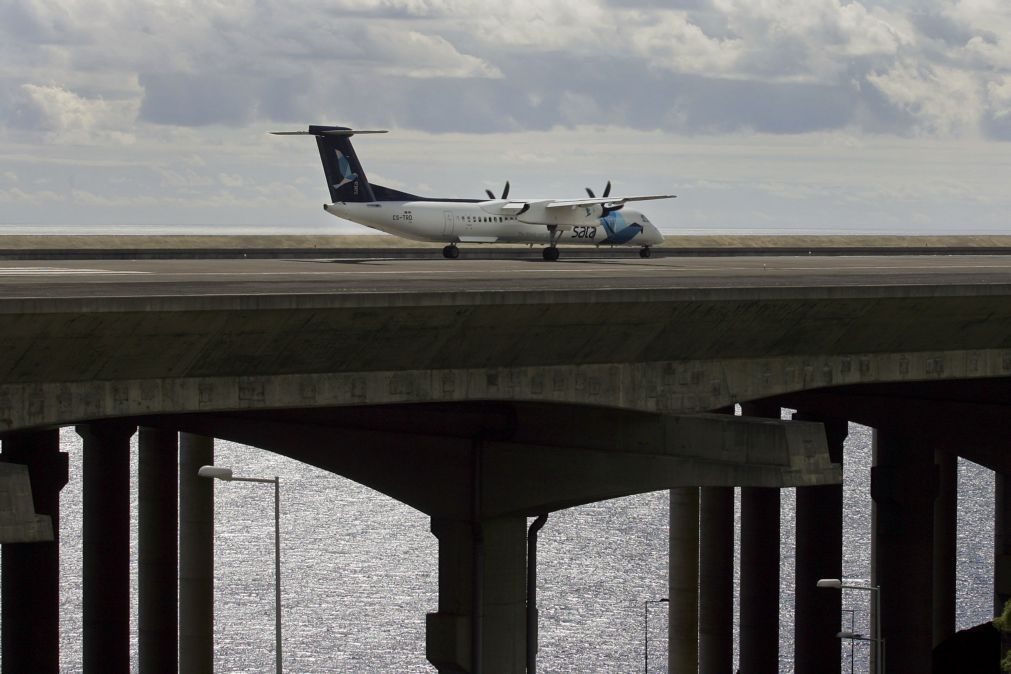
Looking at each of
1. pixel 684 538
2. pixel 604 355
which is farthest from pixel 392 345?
pixel 684 538

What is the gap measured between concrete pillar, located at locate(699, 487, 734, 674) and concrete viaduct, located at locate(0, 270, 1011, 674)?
19.6 ft

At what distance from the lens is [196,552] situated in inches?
1615

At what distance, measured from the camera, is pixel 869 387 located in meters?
38.9

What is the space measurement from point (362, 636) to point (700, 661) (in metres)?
32.4

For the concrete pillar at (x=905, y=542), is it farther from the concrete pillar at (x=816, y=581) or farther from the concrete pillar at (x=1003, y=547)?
the concrete pillar at (x=1003, y=547)

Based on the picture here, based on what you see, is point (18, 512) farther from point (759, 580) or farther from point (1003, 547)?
point (1003, 547)

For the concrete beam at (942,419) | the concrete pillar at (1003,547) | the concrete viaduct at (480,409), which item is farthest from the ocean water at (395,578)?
the concrete beam at (942,419)

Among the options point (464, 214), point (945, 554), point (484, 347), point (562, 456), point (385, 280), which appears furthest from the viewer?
point (464, 214)

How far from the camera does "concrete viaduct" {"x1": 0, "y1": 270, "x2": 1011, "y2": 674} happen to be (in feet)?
72.7

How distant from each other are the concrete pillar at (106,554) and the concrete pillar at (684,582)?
13905 millimetres

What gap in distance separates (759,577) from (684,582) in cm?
202

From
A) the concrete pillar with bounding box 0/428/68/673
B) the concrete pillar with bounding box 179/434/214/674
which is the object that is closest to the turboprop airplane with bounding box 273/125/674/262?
the concrete pillar with bounding box 179/434/214/674

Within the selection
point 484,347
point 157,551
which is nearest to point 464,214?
point 157,551

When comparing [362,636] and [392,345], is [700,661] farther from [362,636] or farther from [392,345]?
[362,636]
